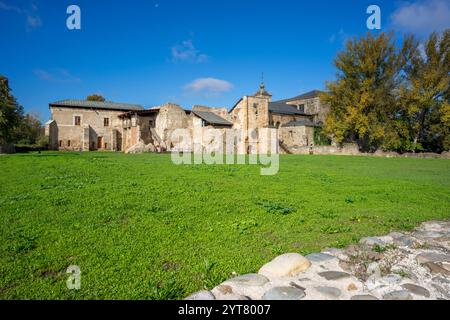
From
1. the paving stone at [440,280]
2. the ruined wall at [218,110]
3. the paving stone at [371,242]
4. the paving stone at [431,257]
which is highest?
the ruined wall at [218,110]

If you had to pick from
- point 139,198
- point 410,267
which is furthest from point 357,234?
point 139,198

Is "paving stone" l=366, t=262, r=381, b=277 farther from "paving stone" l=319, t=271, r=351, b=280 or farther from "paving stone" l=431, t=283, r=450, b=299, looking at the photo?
"paving stone" l=431, t=283, r=450, b=299

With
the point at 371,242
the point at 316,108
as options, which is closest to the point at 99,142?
the point at 316,108

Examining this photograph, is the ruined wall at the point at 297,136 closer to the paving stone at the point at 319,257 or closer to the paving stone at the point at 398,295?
the paving stone at the point at 319,257

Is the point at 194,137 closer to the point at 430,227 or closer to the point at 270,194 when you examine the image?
the point at 270,194

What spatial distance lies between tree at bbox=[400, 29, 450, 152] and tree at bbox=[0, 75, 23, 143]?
47.8 metres

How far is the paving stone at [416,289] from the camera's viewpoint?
124 inches

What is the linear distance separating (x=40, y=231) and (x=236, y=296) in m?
4.05

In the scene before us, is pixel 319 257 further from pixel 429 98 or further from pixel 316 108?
pixel 316 108

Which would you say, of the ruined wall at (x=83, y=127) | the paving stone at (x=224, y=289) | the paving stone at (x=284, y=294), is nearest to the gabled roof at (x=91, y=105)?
the ruined wall at (x=83, y=127)

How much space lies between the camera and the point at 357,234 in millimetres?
5402

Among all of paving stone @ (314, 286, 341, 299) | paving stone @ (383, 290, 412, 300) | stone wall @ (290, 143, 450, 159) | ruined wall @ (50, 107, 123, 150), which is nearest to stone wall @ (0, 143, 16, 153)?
ruined wall @ (50, 107, 123, 150)

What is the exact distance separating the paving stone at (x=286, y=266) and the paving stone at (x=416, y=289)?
1161mm

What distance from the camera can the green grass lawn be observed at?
3602 millimetres
